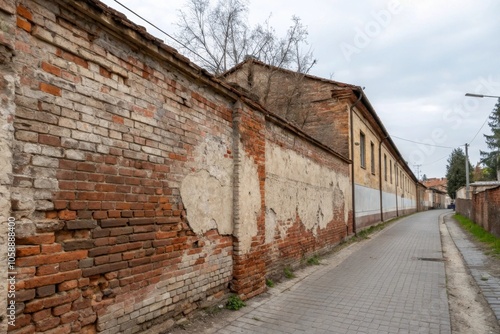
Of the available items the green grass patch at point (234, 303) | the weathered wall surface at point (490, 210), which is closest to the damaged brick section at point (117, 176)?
the green grass patch at point (234, 303)

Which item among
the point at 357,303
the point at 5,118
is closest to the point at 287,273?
the point at 357,303

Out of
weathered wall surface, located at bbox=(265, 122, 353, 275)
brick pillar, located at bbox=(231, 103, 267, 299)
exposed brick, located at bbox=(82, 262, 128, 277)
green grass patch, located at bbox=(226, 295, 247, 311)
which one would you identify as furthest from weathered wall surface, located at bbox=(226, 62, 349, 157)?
exposed brick, located at bbox=(82, 262, 128, 277)

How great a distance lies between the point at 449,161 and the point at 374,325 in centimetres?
7823

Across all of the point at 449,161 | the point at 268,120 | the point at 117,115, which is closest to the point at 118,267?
the point at 117,115

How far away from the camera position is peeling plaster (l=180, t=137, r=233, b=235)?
401cm

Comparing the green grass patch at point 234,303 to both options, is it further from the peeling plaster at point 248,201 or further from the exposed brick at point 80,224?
the exposed brick at point 80,224

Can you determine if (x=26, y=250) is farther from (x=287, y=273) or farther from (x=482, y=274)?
(x=482, y=274)

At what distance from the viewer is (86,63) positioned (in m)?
2.83

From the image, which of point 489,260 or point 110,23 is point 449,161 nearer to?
point 489,260

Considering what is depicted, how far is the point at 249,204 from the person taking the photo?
5.07m

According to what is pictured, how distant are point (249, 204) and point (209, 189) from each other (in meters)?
0.94

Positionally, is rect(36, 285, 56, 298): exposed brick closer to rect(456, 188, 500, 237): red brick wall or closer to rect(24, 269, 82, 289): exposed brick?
rect(24, 269, 82, 289): exposed brick

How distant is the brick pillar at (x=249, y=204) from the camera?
189 inches

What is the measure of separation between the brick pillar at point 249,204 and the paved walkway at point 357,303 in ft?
1.25
